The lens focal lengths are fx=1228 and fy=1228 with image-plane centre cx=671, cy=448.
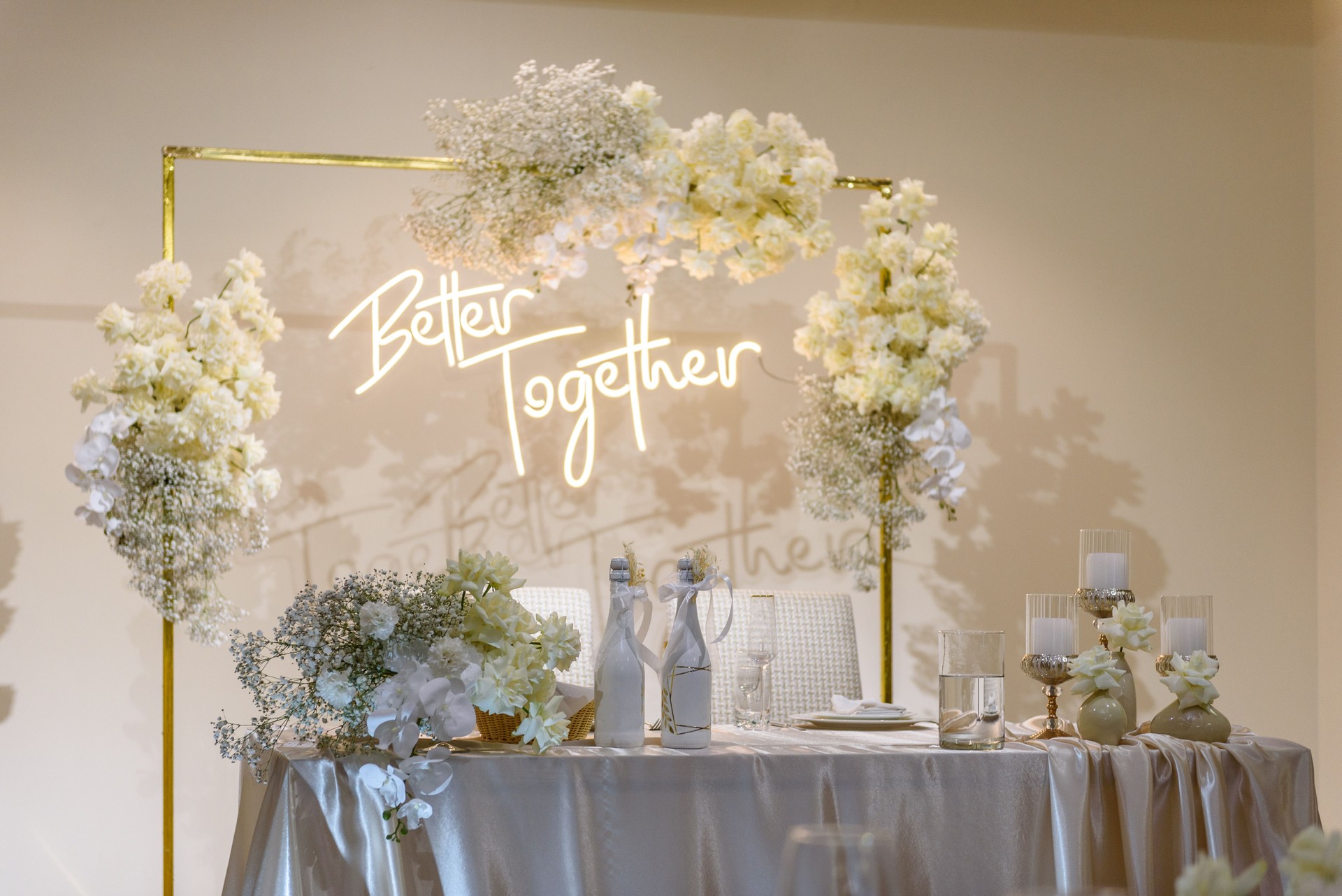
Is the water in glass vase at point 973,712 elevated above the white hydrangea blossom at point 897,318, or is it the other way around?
the white hydrangea blossom at point 897,318

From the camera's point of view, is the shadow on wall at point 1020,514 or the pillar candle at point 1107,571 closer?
the pillar candle at point 1107,571

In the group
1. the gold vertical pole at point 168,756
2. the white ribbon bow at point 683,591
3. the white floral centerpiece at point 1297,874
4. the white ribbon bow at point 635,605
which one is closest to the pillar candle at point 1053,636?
the white ribbon bow at point 683,591

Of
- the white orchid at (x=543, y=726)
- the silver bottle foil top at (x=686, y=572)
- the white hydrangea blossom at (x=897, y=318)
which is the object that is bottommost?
the white orchid at (x=543, y=726)

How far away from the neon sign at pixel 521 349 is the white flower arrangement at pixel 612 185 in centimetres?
43

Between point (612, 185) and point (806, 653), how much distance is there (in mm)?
1281

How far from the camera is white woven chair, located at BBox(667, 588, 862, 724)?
10.2ft

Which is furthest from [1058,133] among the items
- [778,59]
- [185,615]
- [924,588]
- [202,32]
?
[185,615]

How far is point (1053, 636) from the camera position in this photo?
7.44ft

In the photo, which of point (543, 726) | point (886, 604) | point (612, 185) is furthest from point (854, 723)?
point (612, 185)

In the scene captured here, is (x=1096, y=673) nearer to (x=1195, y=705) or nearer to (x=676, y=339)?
(x=1195, y=705)

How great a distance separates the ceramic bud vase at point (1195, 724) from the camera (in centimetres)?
219

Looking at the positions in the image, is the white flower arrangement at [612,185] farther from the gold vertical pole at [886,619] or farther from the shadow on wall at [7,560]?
the shadow on wall at [7,560]

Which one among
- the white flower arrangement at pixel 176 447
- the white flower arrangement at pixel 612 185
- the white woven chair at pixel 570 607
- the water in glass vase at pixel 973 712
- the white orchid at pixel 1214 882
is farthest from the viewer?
the white woven chair at pixel 570 607

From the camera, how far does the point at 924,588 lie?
3.96 meters
